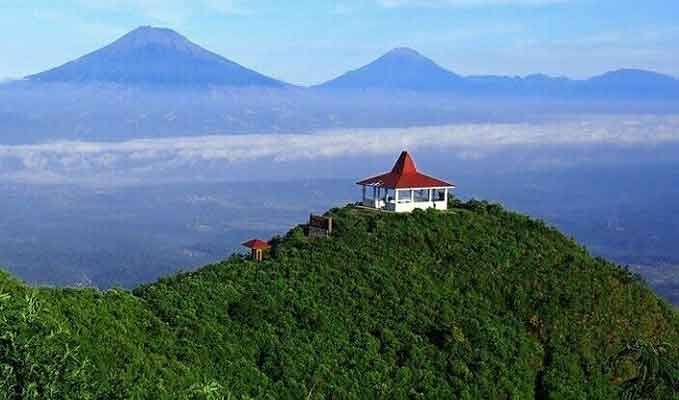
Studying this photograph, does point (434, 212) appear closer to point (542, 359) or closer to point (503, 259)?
point (503, 259)

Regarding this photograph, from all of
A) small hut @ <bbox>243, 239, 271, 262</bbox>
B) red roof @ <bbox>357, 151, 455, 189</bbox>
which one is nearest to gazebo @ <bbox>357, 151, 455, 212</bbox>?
red roof @ <bbox>357, 151, 455, 189</bbox>

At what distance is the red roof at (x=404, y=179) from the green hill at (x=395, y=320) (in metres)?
1.56

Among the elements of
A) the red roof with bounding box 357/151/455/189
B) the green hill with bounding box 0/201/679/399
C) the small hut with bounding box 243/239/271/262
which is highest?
the red roof with bounding box 357/151/455/189

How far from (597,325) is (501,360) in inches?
165

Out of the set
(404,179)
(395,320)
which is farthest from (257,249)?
(404,179)

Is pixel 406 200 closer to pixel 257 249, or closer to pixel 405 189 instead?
pixel 405 189

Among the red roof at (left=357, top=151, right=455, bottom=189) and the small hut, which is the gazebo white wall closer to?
the red roof at (left=357, top=151, right=455, bottom=189)

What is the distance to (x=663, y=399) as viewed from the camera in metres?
24.7

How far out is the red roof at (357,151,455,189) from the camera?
33.0 metres

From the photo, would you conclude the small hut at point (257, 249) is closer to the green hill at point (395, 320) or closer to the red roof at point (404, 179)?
the green hill at point (395, 320)

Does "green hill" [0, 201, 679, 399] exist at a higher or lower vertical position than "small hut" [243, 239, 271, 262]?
lower

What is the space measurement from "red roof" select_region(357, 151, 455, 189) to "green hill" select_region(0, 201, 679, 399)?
5.11ft

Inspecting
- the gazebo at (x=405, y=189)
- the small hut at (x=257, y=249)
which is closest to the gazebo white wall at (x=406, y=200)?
the gazebo at (x=405, y=189)

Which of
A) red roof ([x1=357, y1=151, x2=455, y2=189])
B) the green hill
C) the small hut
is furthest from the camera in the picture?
red roof ([x1=357, y1=151, x2=455, y2=189])
